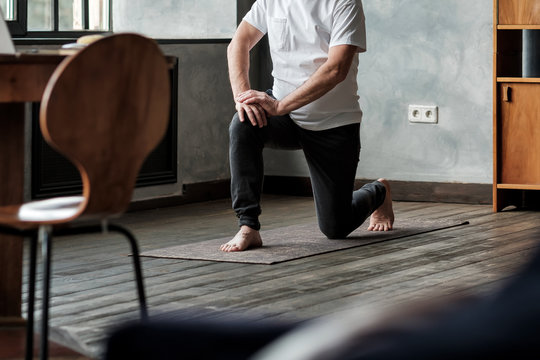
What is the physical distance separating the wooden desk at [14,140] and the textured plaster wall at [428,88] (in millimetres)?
3333

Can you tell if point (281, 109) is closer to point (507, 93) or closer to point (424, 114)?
point (507, 93)

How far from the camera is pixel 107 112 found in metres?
1.88

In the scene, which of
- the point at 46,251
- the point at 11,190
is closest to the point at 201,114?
the point at 11,190

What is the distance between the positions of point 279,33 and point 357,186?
6.38 ft

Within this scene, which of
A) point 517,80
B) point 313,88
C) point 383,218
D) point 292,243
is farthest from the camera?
point 517,80

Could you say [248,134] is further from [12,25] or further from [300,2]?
[12,25]

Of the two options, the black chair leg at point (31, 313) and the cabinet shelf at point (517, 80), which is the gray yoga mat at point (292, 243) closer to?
the cabinet shelf at point (517, 80)

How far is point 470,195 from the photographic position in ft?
17.9

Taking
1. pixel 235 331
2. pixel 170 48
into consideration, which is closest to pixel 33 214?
pixel 235 331

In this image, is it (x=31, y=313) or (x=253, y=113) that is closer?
(x=31, y=313)

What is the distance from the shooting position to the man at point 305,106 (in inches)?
151

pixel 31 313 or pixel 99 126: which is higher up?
pixel 99 126

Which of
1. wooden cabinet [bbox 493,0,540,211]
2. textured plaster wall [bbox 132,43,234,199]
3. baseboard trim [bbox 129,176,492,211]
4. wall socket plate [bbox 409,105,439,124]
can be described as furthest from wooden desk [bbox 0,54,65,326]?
wall socket plate [bbox 409,105,439,124]

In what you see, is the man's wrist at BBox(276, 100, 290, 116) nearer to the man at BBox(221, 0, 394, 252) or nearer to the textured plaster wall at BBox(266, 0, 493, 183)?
the man at BBox(221, 0, 394, 252)
